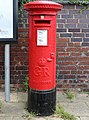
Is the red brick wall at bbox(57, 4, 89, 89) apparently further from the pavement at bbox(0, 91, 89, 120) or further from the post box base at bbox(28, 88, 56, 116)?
the post box base at bbox(28, 88, 56, 116)

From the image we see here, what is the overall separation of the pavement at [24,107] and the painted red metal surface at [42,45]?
50 centimetres

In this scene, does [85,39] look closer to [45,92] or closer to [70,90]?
[70,90]

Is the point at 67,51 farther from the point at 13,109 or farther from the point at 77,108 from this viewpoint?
the point at 13,109

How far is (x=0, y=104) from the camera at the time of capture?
16.0 feet

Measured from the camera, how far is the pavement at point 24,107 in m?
4.41

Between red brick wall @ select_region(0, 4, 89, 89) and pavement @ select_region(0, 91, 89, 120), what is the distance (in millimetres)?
333

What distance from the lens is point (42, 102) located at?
4.41m

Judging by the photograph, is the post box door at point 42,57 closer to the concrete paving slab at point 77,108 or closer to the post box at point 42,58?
the post box at point 42,58

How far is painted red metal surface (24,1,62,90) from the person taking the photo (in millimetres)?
4217

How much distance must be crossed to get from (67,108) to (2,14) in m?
2.06

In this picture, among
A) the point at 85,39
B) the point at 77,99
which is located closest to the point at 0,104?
the point at 77,99

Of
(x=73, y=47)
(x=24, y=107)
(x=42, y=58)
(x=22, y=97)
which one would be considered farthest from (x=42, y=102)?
(x=73, y=47)

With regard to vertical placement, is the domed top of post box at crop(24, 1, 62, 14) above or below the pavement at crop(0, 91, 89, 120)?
above

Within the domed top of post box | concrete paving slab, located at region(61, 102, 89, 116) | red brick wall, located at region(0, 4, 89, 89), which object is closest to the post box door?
the domed top of post box
